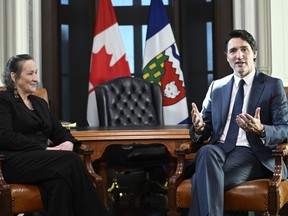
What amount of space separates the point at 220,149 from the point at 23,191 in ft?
3.57

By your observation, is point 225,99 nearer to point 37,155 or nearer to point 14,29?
point 37,155

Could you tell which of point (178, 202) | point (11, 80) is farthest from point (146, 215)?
point (11, 80)

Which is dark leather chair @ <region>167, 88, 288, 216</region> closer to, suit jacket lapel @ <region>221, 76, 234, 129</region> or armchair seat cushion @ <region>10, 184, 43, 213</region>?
suit jacket lapel @ <region>221, 76, 234, 129</region>

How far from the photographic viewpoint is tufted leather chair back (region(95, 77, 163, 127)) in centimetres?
493

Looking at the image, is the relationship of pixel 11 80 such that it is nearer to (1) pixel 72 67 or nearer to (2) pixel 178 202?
(2) pixel 178 202

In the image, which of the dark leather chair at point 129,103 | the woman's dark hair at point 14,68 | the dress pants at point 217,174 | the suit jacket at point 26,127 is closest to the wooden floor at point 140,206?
the dark leather chair at point 129,103

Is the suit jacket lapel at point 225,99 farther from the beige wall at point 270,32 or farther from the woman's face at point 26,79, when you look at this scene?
the beige wall at point 270,32

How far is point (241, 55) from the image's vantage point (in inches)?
122

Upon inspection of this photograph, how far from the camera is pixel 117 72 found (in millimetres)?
5488

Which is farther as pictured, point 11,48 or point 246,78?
point 11,48

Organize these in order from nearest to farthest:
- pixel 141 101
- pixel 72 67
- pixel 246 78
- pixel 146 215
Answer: pixel 246 78
pixel 146 215
pixel 141 101
pixel 72 67

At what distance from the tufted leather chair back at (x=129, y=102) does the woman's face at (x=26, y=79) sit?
1602mm

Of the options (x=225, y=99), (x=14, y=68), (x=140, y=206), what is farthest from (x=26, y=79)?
(x=140, y=206)

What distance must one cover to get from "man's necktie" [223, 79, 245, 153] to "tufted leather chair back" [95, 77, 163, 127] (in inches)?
71.8
